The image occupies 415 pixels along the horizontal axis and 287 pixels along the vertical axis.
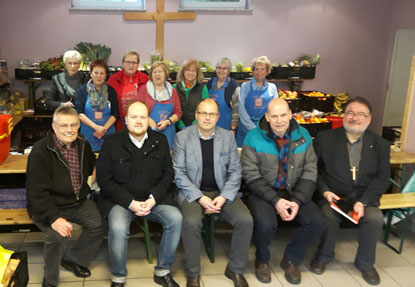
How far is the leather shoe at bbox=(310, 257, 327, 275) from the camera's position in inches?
137

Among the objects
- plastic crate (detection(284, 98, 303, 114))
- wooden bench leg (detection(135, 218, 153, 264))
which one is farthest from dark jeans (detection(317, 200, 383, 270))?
plastic crate (detection(284, 98, 303, 114))

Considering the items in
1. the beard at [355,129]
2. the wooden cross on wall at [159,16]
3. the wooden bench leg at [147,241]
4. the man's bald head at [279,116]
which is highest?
the wooden cross on wall at [159,16]

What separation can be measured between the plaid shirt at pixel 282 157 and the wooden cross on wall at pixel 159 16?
13.4 feet

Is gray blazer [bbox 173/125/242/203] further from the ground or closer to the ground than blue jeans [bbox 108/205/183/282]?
further from the ground

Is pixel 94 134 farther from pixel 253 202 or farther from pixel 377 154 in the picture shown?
pixel 377 154

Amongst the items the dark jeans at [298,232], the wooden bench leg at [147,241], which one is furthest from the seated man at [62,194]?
the dark jeans at [298,232]

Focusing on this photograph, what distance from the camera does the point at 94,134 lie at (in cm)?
421

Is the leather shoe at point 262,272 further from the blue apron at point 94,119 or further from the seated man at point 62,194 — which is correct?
the blue apron at point 94,119

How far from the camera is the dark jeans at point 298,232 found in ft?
10.7

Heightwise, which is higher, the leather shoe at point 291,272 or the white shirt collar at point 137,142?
the white shirt collar at point 137,142

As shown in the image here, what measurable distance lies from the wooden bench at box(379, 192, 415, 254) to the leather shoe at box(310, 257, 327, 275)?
2.37ft

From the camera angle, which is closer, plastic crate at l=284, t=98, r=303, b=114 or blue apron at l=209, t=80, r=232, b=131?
blue apron at l=209, t=80, r=232, b=131

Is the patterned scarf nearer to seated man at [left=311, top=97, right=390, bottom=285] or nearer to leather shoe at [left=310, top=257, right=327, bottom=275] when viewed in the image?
seated man at [left=311, top=97, right=390, bottom=285]

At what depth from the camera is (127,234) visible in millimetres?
3057
